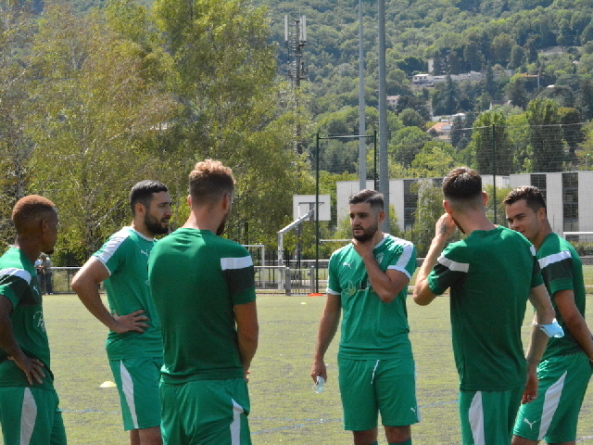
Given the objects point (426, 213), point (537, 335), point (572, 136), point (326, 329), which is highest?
point (572, 136)

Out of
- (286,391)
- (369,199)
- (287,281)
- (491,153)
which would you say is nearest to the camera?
(369,199)

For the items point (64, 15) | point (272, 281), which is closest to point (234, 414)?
point (272, 281)

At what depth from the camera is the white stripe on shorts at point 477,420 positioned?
4.71m

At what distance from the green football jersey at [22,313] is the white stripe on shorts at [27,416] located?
7 cm

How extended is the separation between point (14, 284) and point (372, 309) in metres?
2.26

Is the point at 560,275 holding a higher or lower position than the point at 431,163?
lower

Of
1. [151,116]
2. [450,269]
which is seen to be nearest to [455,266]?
[450,269]

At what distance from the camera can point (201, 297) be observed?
4270mm

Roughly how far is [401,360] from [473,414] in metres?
1.14

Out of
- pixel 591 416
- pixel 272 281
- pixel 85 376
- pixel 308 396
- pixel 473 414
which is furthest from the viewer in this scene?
pixel 272 281

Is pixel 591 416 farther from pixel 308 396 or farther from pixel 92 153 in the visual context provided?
pixel 92 153

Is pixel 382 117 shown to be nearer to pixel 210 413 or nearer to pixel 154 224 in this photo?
pixel 154 224

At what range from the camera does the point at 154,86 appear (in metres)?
45.8

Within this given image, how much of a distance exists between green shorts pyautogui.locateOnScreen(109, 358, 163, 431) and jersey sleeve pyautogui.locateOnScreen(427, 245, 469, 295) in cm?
223
